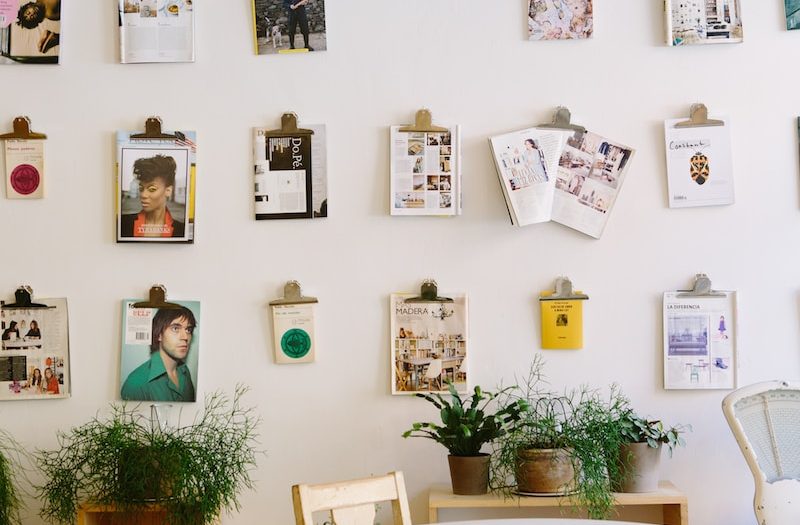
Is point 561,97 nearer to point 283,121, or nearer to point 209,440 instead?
point 283,121

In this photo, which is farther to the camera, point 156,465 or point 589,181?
point 589,181

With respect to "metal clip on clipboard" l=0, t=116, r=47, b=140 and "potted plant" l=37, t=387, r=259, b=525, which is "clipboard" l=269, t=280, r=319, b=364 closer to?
"potted plant" l=37, t=387, r=259, b=525

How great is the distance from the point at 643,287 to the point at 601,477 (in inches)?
26.5

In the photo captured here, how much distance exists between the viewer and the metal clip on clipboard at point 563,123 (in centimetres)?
322

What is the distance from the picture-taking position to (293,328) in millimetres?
3250

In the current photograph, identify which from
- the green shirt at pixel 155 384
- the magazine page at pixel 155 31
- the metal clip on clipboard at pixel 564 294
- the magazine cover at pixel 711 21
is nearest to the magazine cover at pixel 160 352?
the green shirt at pixel 155 384

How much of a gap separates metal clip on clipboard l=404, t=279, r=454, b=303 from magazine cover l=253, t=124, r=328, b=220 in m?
0.41

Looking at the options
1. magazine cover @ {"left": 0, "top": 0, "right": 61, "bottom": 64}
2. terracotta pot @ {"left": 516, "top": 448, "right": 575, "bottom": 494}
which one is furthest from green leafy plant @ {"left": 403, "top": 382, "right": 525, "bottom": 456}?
magazine cover @ {"left": 0, "top": 0, "right": 61, "bottom": 64}

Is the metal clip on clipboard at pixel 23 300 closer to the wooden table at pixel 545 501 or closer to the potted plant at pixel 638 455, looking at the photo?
the wooden table at pixel 545 501

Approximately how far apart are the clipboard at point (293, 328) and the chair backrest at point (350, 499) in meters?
1.00

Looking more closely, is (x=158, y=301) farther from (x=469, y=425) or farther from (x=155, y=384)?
(x=469, y=425)

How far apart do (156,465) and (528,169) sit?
4.95 feet

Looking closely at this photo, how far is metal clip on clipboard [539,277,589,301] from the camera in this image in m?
3.20

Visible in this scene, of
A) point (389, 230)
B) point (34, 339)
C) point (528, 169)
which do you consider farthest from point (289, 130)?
point (34, 339)
